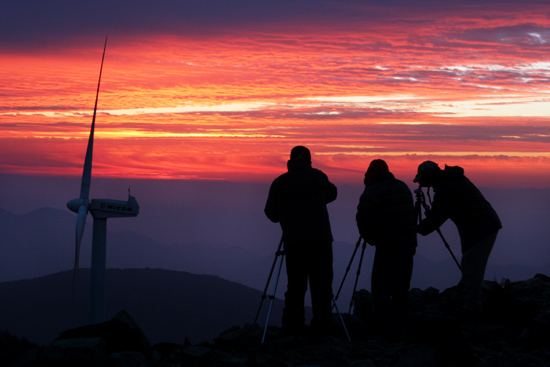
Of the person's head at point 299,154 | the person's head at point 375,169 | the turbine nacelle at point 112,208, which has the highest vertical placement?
the person's head at point 299,154

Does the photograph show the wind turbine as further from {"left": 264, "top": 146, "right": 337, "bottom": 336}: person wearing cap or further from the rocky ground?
{"left": 264, "top": 146, "right": 337, "bottom": 336}: person wearing cap

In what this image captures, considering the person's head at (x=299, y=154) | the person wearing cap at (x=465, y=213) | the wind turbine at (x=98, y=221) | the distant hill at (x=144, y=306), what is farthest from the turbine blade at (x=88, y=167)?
the distant hill at (x=144, y=306)

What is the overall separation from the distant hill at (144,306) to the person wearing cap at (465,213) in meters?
139

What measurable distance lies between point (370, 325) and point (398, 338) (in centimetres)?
157

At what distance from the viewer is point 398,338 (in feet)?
35.3

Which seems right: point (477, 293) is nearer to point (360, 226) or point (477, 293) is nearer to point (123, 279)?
point (360, 226)

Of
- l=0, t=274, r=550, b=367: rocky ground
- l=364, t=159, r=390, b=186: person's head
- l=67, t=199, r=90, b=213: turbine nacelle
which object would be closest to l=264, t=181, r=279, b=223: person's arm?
l=364, t=159, r=390, b=186: person's head

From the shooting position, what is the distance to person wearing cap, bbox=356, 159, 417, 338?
10203 mm

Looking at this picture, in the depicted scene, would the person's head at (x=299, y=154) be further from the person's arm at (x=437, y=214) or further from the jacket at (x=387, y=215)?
the person's arm at (x=437, y=214)

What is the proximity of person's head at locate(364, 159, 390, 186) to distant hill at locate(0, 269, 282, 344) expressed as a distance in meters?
140

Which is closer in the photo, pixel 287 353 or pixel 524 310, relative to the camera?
pixel 287 353

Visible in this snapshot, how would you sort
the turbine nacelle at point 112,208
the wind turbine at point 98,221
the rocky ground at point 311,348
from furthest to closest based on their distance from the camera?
the turbine nacelle at point 112,208, the wind turbine at point 98,221, the rocky ground at point 311,348

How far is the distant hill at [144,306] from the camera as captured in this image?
162625 mm

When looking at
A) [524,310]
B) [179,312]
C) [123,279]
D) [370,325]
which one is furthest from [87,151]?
[123,279]
